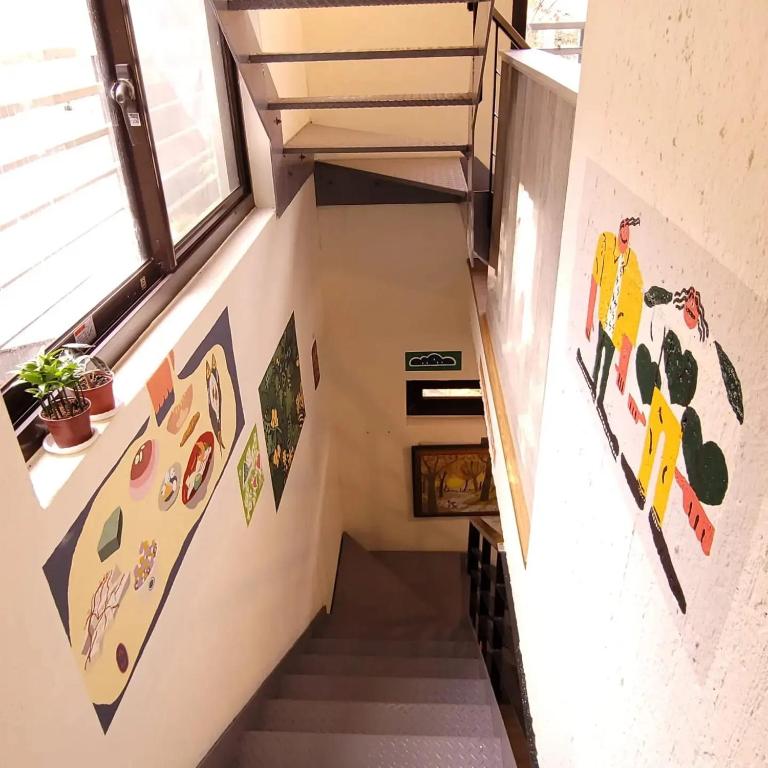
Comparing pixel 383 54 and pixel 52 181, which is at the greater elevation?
pixel 383 54

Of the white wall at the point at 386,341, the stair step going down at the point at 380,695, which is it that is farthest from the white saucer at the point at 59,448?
the white wall at the point at 386,341

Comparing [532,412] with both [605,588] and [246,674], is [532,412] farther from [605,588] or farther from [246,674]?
[246,674]

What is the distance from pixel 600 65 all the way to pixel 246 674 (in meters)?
Answer: 2.56

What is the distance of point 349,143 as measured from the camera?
11.4 ft

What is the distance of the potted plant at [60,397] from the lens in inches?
51.8

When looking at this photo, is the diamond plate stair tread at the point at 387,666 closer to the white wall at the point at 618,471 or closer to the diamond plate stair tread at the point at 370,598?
the diamond plate stair tread at the point at 370,598

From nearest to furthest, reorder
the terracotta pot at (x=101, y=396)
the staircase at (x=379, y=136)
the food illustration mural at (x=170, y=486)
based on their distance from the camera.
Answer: the terracotta pot at (x=101, y=396)
the food illustration mural at (x=170, y=486)
the staircase at (x=379, y=136)

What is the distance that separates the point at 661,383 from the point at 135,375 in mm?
1254

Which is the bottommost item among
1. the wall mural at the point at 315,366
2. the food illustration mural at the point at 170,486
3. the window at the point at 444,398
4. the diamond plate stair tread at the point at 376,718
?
the diamond plate stair tread at the point at 376,718

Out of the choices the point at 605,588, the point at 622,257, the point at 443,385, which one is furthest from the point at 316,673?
the point at 622,257

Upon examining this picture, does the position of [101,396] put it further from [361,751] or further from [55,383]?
[361,751]

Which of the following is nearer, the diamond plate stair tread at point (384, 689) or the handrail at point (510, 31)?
the handrail at point (510, 31)

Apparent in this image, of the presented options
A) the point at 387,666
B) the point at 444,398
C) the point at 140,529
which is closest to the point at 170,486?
the point at 140,529

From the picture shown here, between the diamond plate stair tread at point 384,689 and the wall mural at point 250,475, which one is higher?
the wall mural at point 250,475
